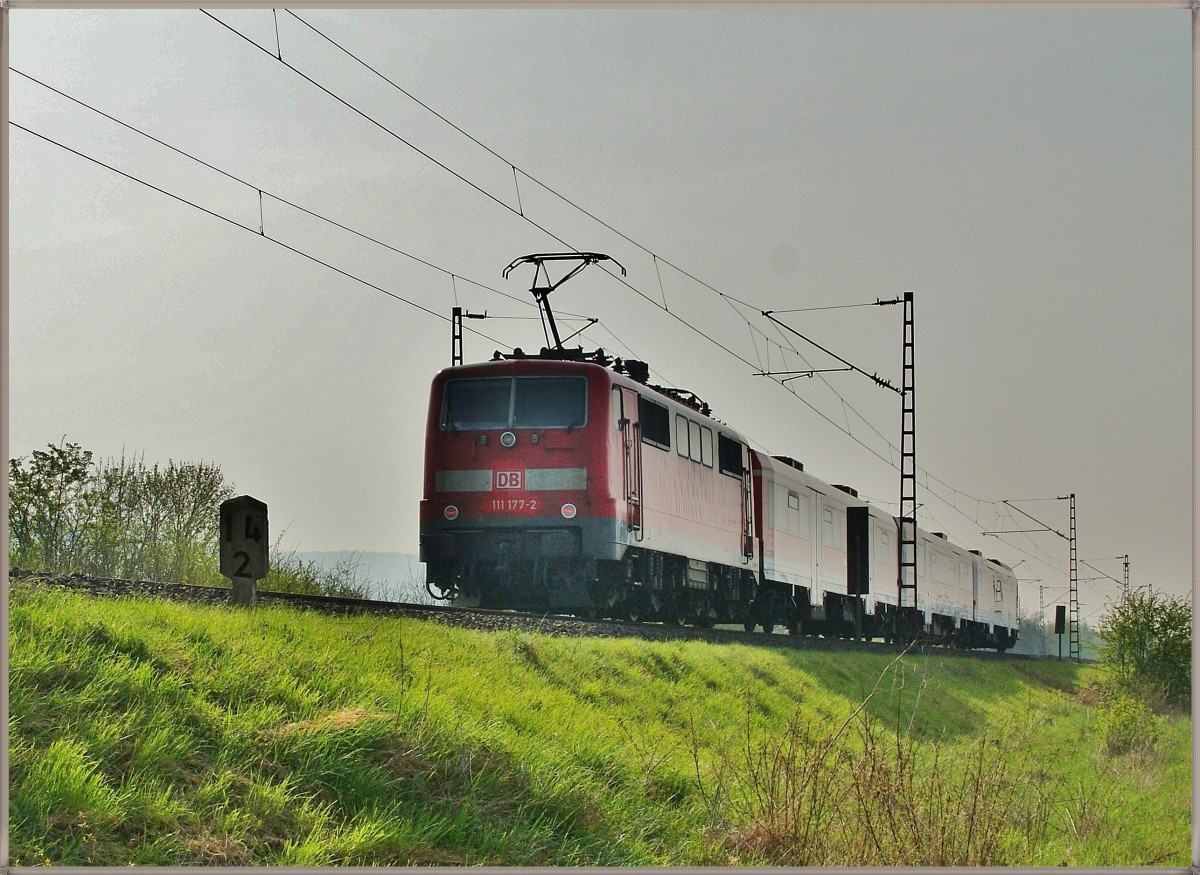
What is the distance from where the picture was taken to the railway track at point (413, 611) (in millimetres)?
9375

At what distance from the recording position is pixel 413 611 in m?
12.4

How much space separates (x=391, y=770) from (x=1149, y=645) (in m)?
25.4

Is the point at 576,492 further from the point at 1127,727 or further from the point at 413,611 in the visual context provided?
the point at 1127,727

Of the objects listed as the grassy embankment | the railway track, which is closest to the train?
the railway track

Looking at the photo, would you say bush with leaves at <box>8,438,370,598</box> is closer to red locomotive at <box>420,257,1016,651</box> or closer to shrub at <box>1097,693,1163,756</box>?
red locomotive at <box>420,257,1016,651</box>

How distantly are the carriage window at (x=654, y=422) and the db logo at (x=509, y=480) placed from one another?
1.90 m

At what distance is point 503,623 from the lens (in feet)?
42.2

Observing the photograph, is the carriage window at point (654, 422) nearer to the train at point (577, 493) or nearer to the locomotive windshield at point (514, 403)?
the train at point (577, 493)

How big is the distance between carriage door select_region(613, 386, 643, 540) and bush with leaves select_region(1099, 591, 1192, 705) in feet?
Result: 52.9

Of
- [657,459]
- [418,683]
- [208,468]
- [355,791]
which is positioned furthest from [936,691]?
[355,791]

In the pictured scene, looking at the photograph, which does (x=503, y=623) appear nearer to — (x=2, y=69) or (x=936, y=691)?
(x=2, y=69)

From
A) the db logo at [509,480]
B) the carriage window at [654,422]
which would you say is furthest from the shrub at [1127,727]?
the db logo at [509,480]

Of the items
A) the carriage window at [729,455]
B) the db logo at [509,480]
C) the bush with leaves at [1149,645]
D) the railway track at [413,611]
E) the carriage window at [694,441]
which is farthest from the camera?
the bush with leaves at [1149,645]

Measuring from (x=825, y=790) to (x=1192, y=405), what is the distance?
295 centimetres
